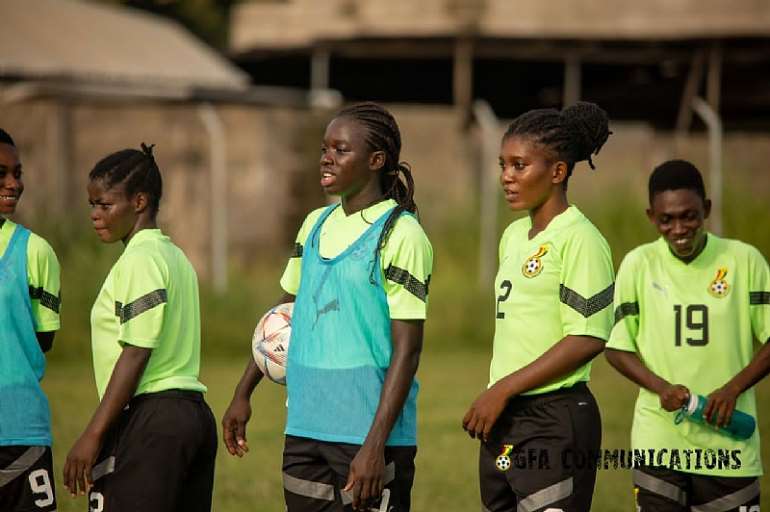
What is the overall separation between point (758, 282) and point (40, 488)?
2.97 metres

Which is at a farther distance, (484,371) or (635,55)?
(635,55)

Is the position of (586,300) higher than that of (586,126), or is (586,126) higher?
(586,126)

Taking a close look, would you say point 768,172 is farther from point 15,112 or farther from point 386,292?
point 386,292

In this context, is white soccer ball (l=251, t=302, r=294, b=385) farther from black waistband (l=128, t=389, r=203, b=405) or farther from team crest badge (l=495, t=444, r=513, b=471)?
team crest badge (l=495, t=444, r=513, b=471)

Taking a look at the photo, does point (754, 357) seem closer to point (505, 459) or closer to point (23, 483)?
point (505, 459)

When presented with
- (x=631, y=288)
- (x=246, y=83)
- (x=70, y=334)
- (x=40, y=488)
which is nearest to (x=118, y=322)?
(x=40, y=488)

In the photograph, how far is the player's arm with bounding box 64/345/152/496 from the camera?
15.5ft

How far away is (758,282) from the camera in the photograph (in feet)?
19.1

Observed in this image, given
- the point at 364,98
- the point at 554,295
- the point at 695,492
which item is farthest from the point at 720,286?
the point at 364,98

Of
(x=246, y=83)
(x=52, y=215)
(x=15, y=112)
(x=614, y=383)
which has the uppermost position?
(x=246, y=83)

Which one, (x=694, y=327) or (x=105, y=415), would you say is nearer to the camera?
(x=105, y=415)

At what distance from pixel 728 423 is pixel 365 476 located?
5.90 feet

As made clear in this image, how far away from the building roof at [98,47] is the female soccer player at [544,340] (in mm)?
18279

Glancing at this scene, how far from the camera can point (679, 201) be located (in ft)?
18.9
